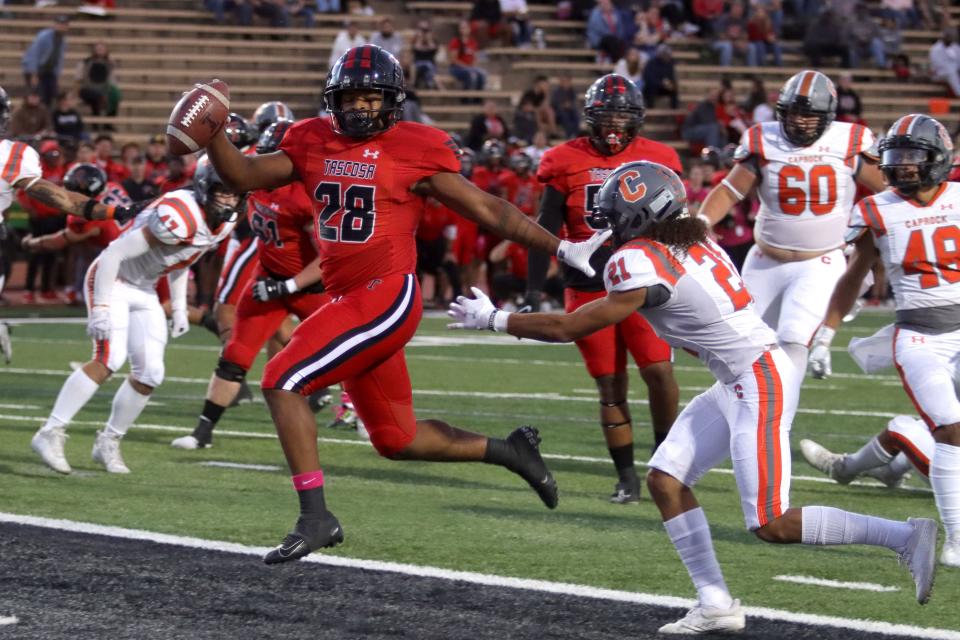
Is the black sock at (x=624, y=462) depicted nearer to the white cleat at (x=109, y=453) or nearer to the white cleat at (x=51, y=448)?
the white cleat at (x=109, y=453)

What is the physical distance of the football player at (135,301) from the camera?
811 centimetres

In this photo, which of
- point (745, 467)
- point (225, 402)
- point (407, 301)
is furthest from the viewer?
point (225, 402)

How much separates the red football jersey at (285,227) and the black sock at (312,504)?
3787 millimetres

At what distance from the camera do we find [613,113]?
7.48 meters

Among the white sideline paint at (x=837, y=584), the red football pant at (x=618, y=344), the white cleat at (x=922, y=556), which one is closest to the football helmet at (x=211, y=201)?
the red football pant at (x=618, y=344)

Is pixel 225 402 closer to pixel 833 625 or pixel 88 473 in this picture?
pixel 88 473

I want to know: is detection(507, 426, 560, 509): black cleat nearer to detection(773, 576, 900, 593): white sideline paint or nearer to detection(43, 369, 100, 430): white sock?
detection(773, 576, 900, 593): white sideline paint

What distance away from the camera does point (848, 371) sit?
13289 mm

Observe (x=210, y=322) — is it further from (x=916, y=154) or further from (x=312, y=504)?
(x=916, y=154)

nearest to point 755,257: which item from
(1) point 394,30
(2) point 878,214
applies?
(2) point 878,214

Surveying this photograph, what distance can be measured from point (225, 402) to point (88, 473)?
3.92 ft

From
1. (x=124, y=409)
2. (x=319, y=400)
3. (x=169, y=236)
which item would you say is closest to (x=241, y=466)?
(x=124, y=409)

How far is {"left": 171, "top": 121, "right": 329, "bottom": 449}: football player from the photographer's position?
9055mm

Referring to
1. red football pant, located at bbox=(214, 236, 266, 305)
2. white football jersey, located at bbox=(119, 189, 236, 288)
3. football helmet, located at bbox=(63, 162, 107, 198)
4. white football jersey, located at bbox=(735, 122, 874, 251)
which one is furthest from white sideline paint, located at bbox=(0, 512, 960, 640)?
red football pant, located at bbox=(214, 236, 266, 305)
